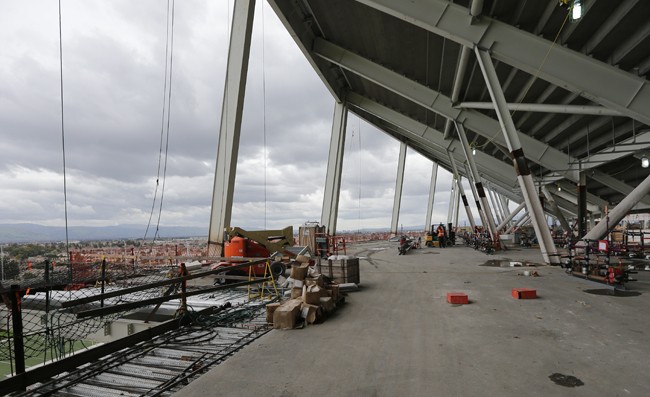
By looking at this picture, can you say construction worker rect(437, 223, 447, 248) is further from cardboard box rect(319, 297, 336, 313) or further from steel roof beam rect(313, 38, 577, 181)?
cardboard box rect(319, 297, 336, 313)

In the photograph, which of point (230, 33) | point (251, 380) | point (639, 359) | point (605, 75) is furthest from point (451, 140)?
point (251, 380)

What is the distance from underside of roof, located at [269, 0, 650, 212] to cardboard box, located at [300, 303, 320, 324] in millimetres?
9271

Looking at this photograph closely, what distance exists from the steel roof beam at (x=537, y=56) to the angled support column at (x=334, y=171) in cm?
1703

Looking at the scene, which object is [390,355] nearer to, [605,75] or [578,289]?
[578,289]

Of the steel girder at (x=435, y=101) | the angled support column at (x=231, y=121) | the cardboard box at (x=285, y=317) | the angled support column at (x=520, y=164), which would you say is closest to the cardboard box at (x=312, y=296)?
the cardboard box at (x=285, y=317)

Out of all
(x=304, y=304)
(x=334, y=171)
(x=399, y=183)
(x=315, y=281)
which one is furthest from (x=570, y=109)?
(x=399, y=183)

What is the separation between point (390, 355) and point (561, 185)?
28.1 meters

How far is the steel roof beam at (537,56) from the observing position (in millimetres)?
10445

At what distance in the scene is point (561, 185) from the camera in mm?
26594

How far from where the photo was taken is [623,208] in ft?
38.6

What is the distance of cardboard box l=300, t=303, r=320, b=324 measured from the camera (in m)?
6.22

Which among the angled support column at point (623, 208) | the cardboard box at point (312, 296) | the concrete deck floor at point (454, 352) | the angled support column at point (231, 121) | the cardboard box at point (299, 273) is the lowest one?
the concrete deck floor at point (454, 352)

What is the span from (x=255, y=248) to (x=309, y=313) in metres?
6.46

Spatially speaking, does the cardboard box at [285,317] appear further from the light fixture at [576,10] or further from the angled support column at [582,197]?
the angled support column at [582,197]
